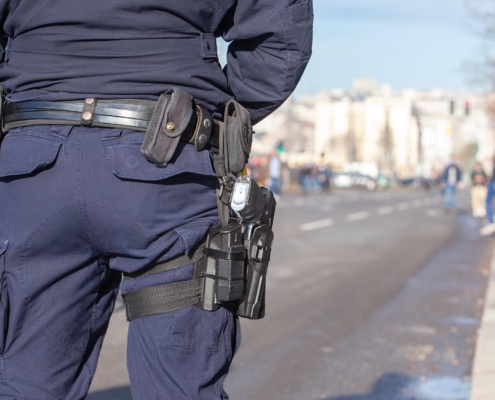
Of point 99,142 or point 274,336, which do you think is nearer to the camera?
point 99,142

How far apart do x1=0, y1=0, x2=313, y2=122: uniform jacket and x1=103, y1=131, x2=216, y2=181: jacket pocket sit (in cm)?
12

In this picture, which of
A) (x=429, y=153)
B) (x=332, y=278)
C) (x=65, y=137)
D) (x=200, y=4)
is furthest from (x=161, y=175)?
(x=429, y=153)

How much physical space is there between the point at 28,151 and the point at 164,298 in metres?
0.48

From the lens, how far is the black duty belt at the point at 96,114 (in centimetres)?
208

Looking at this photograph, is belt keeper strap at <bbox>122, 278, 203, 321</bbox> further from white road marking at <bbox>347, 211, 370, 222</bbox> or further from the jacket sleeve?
white road marking at <bbox>347, 211, 370, 222</bbox>

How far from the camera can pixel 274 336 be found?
244 inches

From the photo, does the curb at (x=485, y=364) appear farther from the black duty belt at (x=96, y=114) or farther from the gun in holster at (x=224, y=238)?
the black duty belt at (x=96, y=114)

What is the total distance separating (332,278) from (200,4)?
301 inches

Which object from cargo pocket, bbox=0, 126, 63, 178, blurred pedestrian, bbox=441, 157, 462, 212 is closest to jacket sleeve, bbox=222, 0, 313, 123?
cargo pocket, bbox=0, 126, 63, 178

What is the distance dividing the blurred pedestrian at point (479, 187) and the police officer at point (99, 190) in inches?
825

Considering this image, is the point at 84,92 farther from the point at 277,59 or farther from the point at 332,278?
the point at 332,278

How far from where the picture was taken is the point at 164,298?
2.08 meters

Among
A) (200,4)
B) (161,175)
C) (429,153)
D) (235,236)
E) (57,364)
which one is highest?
(200,4)

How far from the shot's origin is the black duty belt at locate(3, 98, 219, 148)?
2076 millimetres
